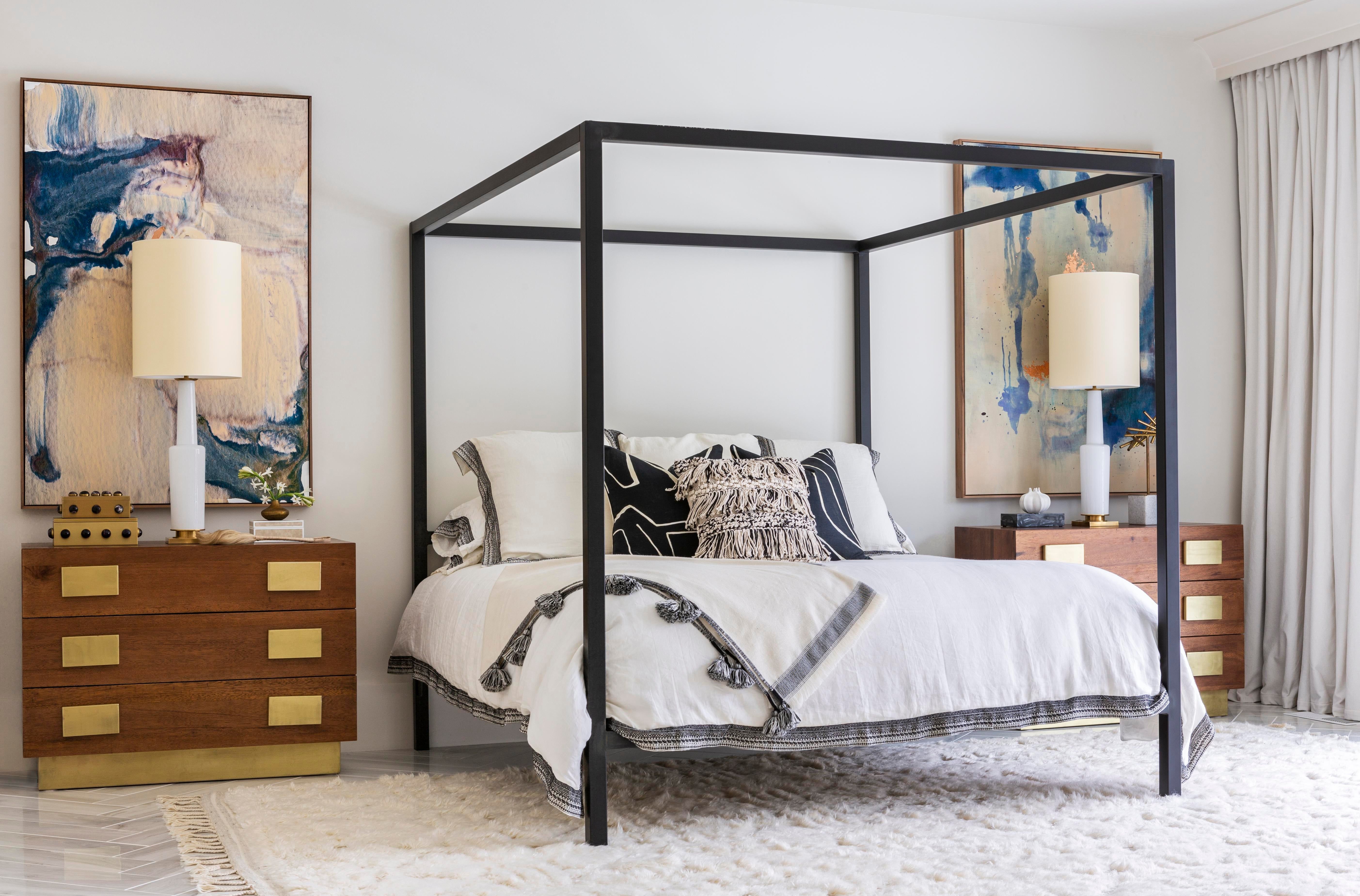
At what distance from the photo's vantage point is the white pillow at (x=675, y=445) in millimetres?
4137

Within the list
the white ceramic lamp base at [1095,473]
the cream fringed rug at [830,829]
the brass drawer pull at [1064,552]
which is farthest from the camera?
the white ceramic lamp base at [1095,473]

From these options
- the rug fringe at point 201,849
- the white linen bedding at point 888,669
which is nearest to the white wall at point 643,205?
the rug fringe at point 201,849

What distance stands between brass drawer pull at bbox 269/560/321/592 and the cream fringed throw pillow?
42.4 inches

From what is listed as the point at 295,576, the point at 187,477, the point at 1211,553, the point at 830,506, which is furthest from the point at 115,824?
the point at 1211,553

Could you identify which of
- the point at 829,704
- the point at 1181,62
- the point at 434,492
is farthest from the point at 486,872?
the point at 1181,62

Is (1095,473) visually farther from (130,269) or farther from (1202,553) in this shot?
(130,269)

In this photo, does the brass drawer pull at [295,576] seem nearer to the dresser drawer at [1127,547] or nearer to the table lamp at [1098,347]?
the dresser drawer at [1127,547]

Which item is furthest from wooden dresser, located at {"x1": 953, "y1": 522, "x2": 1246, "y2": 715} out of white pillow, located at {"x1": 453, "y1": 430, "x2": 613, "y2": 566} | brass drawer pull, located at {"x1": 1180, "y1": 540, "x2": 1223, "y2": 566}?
white pillow, located at {"x1": 453, "y1": 430, "x2": 613, "y2": 566}

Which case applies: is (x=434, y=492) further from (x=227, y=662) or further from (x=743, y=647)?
(x=743, y=647)

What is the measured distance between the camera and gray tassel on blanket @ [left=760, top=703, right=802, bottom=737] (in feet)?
9.43

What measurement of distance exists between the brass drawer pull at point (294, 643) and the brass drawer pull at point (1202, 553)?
2978 millimetres

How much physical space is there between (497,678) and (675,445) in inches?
51.3

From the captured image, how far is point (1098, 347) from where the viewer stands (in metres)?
4.68

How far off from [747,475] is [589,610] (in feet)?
3.57
